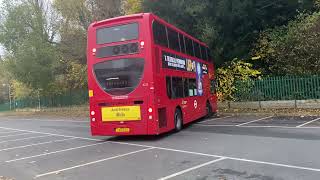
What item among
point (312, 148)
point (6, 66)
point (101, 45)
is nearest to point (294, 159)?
point (312, 148)

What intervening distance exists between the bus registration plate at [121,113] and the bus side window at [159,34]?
7.79 ft

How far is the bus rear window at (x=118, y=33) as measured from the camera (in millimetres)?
14875

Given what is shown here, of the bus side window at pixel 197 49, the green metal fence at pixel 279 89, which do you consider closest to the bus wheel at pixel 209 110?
the bus side window at pixel 197 49

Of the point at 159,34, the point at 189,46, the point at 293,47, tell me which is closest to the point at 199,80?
the point at 189,46

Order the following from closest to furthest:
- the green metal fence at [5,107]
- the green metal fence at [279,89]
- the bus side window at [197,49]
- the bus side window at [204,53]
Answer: the bus side window at [197,49], the bus side window at [204,53], the green metal fence at [279,89], the green metal fence at [5,107]

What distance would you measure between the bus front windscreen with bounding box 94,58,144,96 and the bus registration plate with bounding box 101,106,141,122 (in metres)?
0.51

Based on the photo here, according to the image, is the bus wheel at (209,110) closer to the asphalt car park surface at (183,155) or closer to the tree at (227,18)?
the asphalt car park surface at (183,155)

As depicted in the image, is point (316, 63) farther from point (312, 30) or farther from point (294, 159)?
point (294, 159)

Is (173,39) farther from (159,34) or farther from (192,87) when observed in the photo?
(192,87)

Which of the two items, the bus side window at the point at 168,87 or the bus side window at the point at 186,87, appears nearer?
the bus side window at the point at 168,87

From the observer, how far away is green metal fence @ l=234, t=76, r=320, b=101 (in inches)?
906

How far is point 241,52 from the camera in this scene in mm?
27562

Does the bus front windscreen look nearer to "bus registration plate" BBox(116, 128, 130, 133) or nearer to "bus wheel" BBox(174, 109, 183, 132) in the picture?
"bus registration plate" BBox(116, 128, 130, 133)

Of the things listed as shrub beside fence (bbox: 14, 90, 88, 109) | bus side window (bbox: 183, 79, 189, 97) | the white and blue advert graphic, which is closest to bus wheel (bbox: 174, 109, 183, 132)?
bus side window (bbox: 183, 79, 189, 97)
